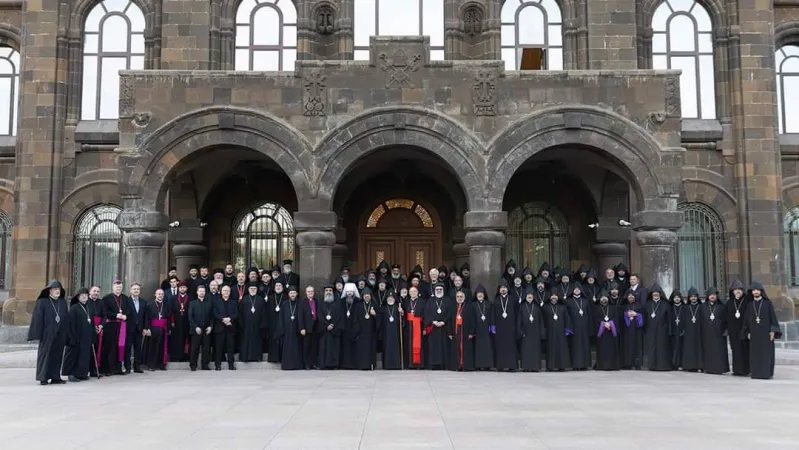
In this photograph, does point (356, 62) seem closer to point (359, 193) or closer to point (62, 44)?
point (359, 193)

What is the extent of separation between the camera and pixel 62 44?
1970cm

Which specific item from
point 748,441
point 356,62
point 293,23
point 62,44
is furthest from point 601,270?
point 62,44

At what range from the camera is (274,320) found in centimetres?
1440

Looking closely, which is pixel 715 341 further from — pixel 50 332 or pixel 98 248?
pixel 98 248

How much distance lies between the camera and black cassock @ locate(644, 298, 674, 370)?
14.1m

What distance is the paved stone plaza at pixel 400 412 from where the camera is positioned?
7246 mm

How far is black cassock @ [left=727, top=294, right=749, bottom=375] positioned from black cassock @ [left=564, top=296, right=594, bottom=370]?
2421 mm

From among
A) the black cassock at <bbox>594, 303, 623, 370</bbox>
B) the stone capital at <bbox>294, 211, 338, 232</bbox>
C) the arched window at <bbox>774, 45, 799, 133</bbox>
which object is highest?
the arched window at <bbox>774, 45, 799, 133</bbox>

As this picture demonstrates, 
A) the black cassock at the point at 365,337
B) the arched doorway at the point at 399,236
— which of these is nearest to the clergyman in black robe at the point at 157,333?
the black cassock at the point at 365,337

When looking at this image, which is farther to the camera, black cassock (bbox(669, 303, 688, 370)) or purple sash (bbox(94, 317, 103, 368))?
black cassock (bbox(669, 303, 688, 370))

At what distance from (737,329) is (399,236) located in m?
8.81

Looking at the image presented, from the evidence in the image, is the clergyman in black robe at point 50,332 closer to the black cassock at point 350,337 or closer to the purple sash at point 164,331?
the purple sash at point 164,331

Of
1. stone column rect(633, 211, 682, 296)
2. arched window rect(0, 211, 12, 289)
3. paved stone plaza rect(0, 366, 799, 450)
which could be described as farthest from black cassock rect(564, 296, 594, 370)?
arched window rect(0, 211, 12, 289)

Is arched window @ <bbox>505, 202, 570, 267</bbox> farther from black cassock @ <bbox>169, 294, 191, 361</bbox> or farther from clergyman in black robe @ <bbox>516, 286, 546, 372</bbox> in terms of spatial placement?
black cassock @ <bbox>169, 294, 191, 361</bbox>
